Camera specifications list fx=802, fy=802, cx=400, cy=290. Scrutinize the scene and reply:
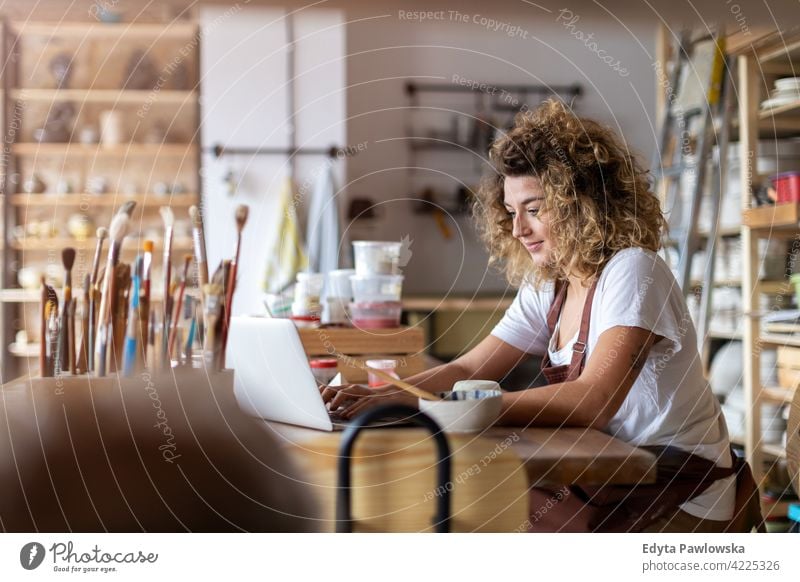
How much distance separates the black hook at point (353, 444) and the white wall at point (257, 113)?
5.55ft

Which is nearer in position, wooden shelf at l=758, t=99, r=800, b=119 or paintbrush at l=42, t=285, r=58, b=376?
paintbrush at l=42, t=285, r=58, b=376

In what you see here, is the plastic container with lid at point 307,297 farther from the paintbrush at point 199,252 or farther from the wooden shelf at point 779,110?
the wooden shelf at point 779,110

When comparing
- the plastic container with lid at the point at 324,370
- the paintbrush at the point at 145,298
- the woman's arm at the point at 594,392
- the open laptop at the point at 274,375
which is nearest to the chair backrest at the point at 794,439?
the woman's arm at the point at 594,392

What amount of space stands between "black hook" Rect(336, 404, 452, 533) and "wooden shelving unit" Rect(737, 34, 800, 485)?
1.09 meters

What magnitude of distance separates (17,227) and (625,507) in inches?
46.3

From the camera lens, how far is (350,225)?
3000 mm

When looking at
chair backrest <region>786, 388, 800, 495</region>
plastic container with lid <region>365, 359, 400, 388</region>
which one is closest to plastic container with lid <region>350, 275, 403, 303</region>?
plastic container with lid <region>365, 359, 400, 388</region>

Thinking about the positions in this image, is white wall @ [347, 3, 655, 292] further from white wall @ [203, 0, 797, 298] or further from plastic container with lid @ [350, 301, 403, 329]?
plastic container with lid @ [350, 301, 403, 329]

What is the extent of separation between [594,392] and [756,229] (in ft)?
4.20

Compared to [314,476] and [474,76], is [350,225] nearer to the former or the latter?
[474,76]

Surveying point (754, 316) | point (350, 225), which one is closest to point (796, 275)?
point (754, 316)

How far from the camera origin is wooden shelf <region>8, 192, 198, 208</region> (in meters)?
1.70

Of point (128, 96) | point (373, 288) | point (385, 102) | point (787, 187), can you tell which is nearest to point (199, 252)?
point (373, 288)
